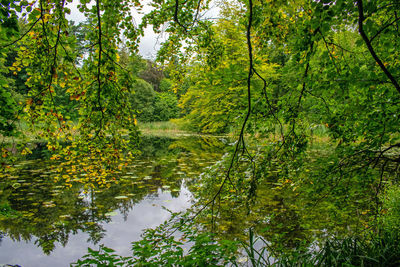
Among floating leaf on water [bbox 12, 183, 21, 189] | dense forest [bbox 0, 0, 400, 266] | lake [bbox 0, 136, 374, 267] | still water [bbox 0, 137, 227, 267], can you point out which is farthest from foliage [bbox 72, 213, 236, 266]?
floating leaf on water [bbox 12, 183, 21, 189]

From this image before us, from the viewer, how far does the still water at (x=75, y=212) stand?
3467 millimetres

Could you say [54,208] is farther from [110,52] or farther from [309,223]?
[309,223]

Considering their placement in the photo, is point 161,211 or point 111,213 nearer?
point 111,213

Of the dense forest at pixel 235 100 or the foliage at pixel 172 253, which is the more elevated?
the dense forest at pixel 235 100

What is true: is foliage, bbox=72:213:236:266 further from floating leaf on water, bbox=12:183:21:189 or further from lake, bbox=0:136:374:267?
floating leaf on water, bbox=12:183:21:189

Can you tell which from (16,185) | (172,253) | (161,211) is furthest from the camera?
(16,185)

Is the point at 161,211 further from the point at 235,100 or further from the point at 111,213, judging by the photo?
the point at 235,100

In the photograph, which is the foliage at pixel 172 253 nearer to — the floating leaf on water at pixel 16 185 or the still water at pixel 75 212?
the still water at pixel 75 212

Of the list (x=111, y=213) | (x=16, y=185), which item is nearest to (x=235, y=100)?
(x=111, y=213)

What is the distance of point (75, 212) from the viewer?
458cm

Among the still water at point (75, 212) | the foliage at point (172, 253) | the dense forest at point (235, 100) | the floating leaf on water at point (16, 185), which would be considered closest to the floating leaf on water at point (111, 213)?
the still water at point (75, 212)

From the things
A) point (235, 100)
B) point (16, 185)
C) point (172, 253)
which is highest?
point (235, 100)

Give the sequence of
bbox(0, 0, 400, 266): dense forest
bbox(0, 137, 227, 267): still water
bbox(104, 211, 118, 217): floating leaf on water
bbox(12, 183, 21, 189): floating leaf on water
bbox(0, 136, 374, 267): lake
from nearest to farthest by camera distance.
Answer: bbox(0, 0, 400, 266): dense forest → bbox(0, 136, 374, 267): lake → bbox(0, 137, 227, 267): still water → bbox(104, 211, 118, 217): floating leaf on water → bbox(12, 183, 21, 189): floating leaf on water

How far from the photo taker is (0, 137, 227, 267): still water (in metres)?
3.47
